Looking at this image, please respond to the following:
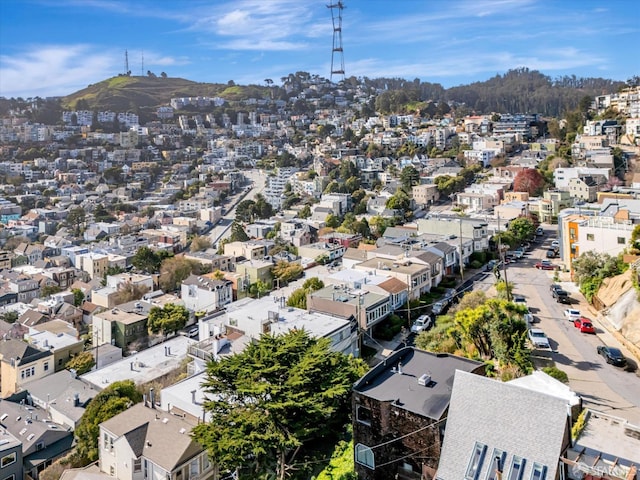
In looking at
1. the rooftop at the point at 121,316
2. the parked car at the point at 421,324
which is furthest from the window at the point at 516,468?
the rooftop at the point at 121,316

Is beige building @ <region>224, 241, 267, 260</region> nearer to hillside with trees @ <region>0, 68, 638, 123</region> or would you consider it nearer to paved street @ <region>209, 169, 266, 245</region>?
paved street @ <region>209, 169, 266, 245</region>

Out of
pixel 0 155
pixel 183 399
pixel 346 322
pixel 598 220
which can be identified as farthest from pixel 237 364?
pixel 0 155

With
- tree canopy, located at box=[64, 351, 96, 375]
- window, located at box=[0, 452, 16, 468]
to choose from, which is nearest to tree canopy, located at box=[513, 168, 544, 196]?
tree canopy, located at box=[64, 351, 96, 375]

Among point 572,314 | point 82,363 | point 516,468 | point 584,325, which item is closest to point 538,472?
point 516,468

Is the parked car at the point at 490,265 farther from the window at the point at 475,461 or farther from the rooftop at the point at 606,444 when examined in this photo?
the window at the point at 475,461

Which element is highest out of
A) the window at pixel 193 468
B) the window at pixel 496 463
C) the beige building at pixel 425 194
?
the beige building at pixel 425 194

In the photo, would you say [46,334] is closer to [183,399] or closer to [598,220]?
[183,399]

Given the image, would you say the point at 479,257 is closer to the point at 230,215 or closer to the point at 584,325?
the point at 584,325
